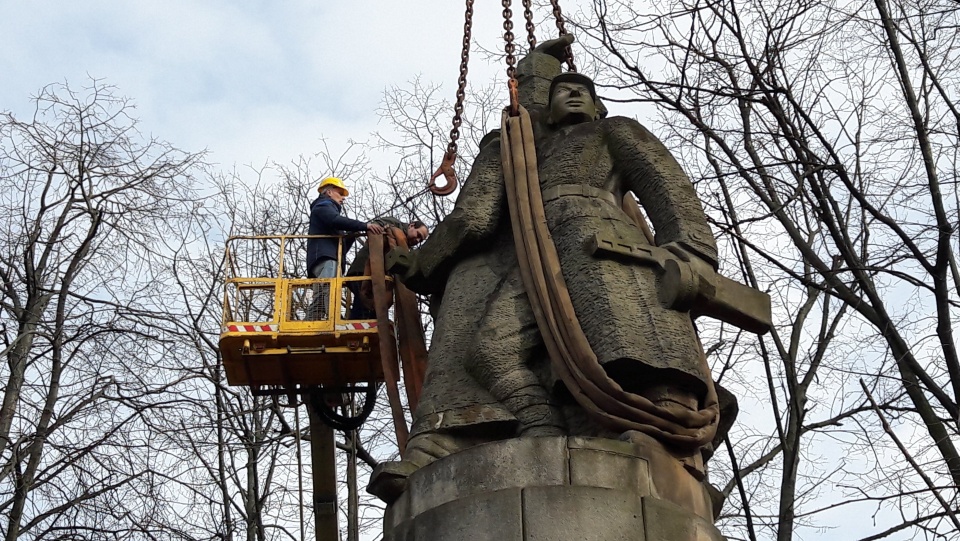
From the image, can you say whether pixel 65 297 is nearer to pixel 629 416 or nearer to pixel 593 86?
pixel 593 86

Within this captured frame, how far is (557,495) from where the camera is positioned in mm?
6820

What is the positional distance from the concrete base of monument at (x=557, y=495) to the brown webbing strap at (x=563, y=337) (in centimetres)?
15

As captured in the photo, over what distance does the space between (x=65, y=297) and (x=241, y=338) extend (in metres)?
3.58

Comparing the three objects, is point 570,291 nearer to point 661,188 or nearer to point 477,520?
point 661,188

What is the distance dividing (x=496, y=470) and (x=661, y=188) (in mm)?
2218

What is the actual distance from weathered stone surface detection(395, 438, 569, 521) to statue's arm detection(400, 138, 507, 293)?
5.78 feet

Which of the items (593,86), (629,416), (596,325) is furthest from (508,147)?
(629,416)

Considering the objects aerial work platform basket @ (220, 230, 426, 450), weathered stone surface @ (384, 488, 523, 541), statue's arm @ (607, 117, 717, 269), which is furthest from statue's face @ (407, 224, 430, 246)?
weathered stone surface @ (384, 488, 523, 541)

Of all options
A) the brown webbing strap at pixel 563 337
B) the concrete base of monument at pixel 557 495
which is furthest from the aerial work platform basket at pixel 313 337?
the concrete base of monument at pixel 557 495

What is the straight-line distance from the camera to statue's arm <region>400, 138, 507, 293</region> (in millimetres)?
8648

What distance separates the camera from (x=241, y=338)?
10547mm

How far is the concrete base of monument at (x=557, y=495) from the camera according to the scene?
6770mm

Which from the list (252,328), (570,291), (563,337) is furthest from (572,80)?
(252,328)

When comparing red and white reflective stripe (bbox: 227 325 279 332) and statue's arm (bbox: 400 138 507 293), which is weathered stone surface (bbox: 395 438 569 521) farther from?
red and white reflective stripe (bbox: 227 325 279 332)
